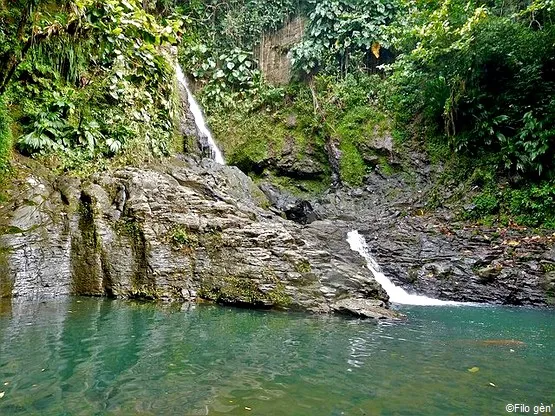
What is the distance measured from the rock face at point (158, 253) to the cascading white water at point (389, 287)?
1627mm

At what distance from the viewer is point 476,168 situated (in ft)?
42.8

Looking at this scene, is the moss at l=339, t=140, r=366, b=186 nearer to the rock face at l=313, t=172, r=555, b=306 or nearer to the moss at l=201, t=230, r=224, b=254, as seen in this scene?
the rock face at l=313, t=172, r=555, b=306

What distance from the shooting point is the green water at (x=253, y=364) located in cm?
304

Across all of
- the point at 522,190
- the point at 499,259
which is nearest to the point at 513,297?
the point at 499,259

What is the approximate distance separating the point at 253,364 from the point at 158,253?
4182 mm

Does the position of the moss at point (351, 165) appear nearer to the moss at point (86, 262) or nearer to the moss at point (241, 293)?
the moss at point (241, 293)

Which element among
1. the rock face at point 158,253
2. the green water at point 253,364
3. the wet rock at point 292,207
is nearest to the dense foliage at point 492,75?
the wet rock at point 292,207

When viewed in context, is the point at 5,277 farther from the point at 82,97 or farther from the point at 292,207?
the point at 292,207

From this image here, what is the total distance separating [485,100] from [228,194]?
29.5 feet

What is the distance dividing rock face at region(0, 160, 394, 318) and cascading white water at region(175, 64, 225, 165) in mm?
5676

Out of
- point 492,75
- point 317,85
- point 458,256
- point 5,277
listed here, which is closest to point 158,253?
point 5,277

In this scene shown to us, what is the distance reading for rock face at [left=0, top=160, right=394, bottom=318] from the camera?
7.09 meters

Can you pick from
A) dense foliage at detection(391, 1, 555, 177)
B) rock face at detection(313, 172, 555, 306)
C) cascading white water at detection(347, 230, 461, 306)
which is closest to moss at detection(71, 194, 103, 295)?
cascading white water at detection(347, 230, 461, 306)

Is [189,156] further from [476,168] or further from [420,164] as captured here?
[476,168]
